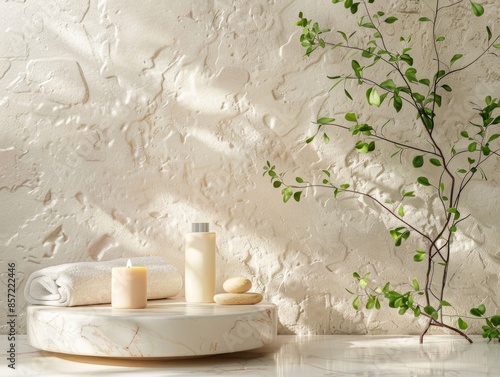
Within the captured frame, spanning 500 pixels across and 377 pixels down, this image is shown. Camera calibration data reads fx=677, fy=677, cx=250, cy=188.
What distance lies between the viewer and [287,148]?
1.54 m

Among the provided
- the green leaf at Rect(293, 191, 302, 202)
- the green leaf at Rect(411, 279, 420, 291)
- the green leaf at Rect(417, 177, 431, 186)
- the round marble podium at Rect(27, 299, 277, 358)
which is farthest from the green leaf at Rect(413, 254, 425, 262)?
the round marble podium at Rect(27, 299, 277, 358)

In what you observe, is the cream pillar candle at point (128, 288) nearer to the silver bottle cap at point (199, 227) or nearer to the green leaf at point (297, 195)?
the silver bottle cap at point (199, 227)

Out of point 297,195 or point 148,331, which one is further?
point 297,195

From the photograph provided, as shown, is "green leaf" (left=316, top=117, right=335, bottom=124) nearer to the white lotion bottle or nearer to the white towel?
the white lotion bottle

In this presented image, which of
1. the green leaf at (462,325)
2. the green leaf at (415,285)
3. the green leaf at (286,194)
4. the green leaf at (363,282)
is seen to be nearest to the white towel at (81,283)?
the green leaf at (286,194)

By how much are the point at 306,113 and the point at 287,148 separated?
0.09 meters

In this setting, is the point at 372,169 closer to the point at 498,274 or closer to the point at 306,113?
the point at 306,113

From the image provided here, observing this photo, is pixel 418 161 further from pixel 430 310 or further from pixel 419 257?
pixel 430 310

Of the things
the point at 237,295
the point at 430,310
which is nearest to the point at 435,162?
the point at 430,310

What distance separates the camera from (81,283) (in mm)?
1283

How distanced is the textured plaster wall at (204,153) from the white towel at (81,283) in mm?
128

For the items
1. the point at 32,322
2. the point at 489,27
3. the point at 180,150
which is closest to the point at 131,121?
the point at 180,150

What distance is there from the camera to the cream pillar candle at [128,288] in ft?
4.12

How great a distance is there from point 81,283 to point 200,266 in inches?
9.4
